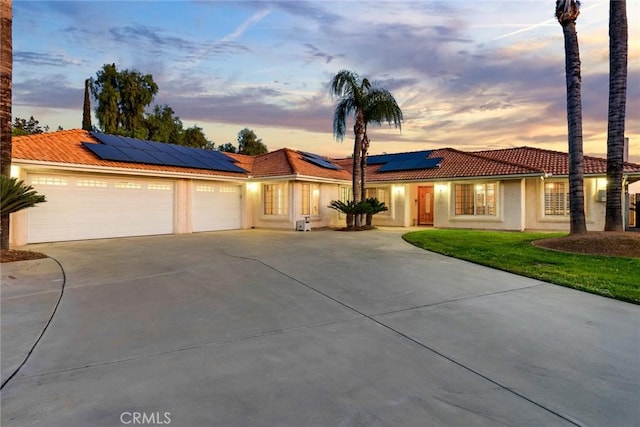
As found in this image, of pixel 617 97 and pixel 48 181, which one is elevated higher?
pixel 617 97

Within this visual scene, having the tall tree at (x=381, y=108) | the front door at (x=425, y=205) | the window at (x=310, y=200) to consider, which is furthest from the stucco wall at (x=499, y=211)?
the window at (x=310, y=200)

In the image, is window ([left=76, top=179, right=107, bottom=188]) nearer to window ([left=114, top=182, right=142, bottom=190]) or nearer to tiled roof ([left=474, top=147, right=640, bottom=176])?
window ([left=114, top=182, right=142, bottom=190])

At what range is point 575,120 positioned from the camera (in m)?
9.86

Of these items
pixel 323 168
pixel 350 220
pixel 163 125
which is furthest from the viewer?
pixel 163 125

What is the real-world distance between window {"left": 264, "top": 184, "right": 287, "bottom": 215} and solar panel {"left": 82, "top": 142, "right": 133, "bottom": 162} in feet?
22.8

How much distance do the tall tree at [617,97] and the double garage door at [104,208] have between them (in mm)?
16217

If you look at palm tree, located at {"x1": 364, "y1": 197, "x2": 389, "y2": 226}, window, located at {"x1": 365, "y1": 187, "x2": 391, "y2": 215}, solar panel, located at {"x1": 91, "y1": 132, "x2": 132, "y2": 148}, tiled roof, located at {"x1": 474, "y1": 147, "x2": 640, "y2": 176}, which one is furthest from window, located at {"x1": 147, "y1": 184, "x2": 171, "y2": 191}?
tiled roof, located at {"x1": 474, "y1": 147, "x2": 640, "y2": 176}

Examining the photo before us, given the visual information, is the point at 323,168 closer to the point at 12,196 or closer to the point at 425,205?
the point at 425,205

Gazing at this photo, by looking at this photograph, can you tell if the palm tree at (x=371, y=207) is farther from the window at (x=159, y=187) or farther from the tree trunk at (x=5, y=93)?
the tree trunk at (x=5, y=93)

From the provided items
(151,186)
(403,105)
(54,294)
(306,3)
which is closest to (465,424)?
(54,294)

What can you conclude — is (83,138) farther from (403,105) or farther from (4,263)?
(403,105)

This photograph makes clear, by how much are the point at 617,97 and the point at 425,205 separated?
12929mm

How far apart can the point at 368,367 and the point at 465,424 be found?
0.99 metres

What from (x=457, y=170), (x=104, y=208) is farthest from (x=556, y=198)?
(x=104, y=208)
